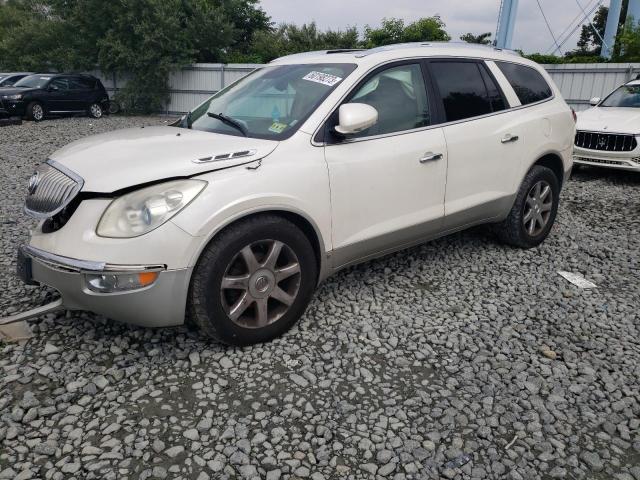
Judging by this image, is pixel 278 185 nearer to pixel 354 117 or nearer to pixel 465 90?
pixel 354 117

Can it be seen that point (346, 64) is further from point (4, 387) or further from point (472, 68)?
point (4, 387)

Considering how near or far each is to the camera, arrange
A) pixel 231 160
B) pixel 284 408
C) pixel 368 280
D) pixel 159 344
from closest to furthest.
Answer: pixel 284 408 < pixel 231 160 < pixel 159 344 < pixel 368 280

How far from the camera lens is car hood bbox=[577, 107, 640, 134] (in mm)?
8062

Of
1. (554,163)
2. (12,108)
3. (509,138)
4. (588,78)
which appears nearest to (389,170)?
(509,138)

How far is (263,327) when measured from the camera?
3207 millimetres

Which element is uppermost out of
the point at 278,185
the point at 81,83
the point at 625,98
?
the point at 625,98

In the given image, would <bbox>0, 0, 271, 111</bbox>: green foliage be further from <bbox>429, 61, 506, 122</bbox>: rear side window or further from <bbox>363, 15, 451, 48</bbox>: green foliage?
<bbox>429, 61, 506, 122</bbox>: rear side window

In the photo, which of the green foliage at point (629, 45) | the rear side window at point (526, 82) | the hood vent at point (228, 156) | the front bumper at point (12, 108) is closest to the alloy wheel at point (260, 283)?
the hood vent at point (228, 156)

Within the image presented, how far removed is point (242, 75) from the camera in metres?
14.4

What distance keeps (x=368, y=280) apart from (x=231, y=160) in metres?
1.76

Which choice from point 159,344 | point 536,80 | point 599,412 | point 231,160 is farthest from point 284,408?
point 536,80

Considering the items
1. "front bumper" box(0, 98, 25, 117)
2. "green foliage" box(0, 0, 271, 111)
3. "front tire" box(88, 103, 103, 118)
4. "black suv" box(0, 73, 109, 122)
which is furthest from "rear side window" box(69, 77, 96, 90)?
"green foliage" box(0, 0, 271, 111)

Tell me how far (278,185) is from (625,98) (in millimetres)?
8596

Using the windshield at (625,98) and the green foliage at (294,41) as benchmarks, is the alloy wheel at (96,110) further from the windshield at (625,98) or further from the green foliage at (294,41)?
the windshield at (625,98)
